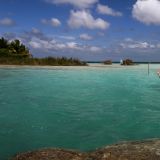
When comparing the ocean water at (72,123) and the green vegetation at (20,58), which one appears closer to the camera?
the ocean water at (72,123)

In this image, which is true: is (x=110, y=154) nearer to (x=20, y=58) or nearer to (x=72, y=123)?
(x=72, y=123)

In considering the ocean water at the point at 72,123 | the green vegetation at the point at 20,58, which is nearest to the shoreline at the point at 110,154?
the ocean water at the point at 72,123

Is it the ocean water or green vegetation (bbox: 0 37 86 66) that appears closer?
the ocean water

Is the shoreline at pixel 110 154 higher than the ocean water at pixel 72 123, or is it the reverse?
the shoreline at pixel 110 154

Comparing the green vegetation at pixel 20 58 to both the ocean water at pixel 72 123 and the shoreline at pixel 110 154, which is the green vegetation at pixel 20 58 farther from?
the shoreline at pixel 110 154

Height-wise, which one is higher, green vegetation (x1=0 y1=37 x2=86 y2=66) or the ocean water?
green vegetation (x1=0 y1=37 x2=86 y2=66)

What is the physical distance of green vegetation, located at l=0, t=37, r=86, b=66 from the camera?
66.0 meters

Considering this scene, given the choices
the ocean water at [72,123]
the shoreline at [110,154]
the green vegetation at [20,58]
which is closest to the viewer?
the shoreline at [110,154]

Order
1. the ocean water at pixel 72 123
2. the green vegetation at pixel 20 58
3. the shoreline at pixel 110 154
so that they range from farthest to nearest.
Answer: the green vegetation at pixel 20 58, the ocean water at pixel 72 123, the shoreline at pixel 110 154

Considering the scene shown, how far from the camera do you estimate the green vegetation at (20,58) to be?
6600cm

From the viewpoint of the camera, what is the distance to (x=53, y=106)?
17.0 m

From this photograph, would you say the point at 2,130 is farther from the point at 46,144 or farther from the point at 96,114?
the point at 96,114

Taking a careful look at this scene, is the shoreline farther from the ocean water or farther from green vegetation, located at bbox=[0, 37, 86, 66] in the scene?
green vegetation, located at bbox=[0, 37, 86, 66]

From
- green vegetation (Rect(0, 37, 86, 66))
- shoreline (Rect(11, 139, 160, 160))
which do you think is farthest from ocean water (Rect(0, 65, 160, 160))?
green vegetation (Rect(0, 37, 86, 66))
